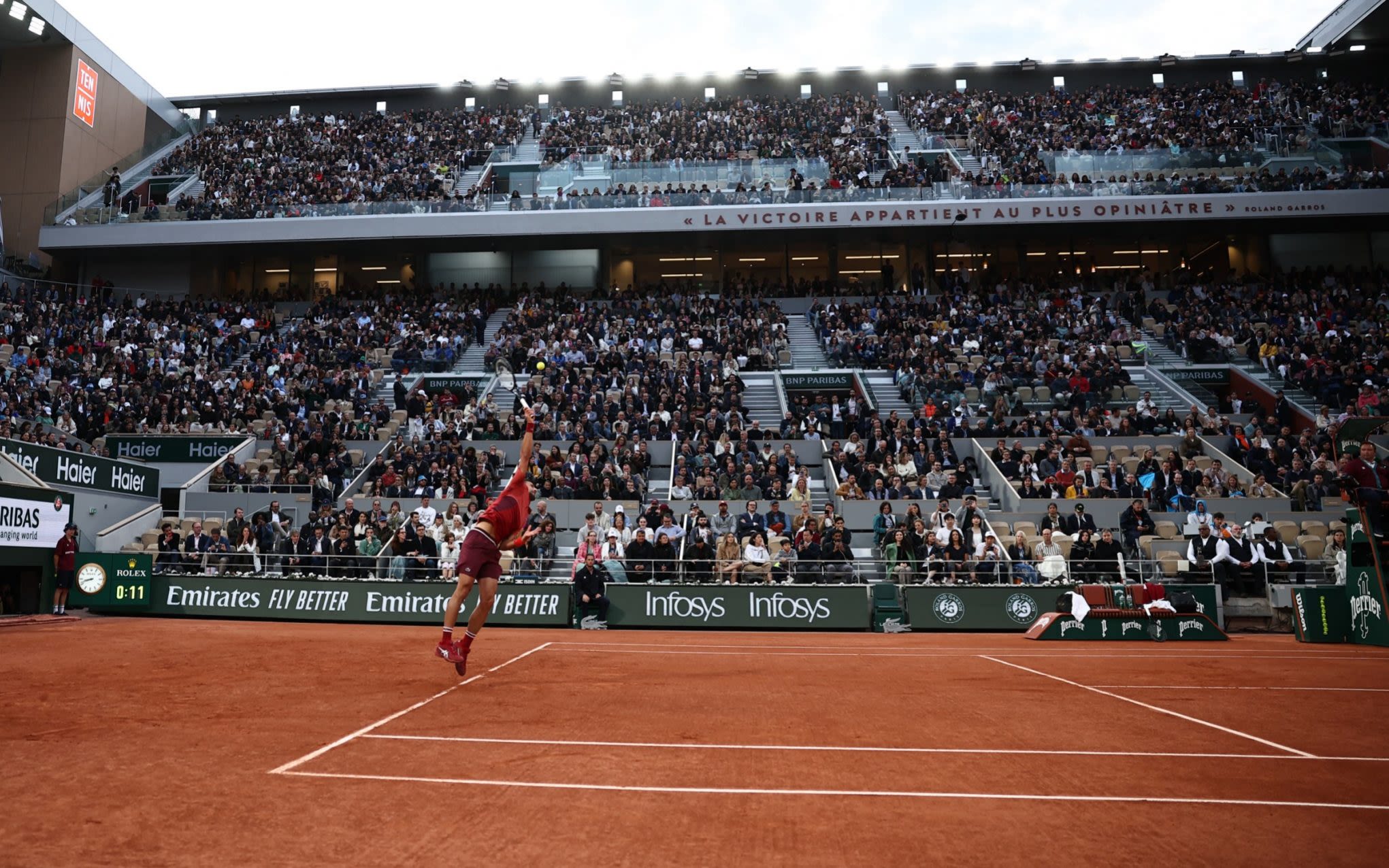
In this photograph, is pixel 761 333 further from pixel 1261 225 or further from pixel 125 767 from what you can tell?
pixel 125 767

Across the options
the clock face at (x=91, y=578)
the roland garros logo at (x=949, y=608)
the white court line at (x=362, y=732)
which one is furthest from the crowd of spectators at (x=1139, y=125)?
the white court line at (x=362, y=732)

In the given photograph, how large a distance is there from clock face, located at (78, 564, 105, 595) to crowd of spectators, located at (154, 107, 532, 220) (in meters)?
23.1

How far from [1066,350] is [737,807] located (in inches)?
1186

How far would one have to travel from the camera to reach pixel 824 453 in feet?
81.1

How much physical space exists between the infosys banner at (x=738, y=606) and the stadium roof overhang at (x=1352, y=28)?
1612 inches

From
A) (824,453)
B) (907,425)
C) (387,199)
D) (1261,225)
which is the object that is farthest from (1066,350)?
(387,199)

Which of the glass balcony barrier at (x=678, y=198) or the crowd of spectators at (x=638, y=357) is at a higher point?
the glass balcony barrier at (x=678, y=198)

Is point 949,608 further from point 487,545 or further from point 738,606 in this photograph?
point 487,545

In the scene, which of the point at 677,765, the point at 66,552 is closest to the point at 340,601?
the point at 66,552

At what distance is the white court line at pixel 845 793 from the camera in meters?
4.55

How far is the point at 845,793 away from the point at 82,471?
23747 millimetres

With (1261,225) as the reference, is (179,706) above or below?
below

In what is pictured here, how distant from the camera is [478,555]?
9289 millimetres

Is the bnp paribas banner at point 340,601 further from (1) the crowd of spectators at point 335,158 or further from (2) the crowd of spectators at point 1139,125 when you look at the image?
(2) the crowd of spectators at point 1139,125
